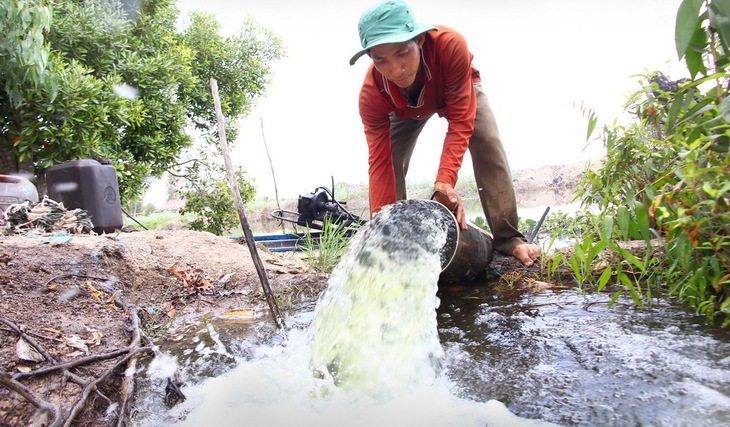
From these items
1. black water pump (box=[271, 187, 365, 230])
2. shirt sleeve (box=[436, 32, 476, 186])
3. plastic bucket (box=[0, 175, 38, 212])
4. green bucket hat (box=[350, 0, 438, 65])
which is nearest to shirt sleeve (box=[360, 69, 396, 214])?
shirt sleeve (box=[436, 32, 476, 186])

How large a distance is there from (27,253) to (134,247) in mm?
757

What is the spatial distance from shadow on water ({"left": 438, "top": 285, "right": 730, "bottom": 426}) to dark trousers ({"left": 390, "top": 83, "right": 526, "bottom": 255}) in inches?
42.4

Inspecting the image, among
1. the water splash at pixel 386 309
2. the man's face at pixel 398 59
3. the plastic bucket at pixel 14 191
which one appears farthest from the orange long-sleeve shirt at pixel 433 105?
the plastic bucket at pixel 14 191

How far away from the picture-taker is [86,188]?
15.4ft

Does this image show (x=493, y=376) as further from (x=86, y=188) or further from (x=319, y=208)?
(x=86, y=188)

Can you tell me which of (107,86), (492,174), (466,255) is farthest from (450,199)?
(107,86)

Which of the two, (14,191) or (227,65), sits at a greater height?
(227,65)

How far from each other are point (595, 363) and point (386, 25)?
69.5 inches

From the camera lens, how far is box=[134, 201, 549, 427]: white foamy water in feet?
4.61

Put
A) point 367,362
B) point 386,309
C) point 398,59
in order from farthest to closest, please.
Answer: point 398,59 → point 386,309 → point 367,362

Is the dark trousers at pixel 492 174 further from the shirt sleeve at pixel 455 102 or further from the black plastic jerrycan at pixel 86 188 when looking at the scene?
the black plastic jerrycan at pixel 86 188

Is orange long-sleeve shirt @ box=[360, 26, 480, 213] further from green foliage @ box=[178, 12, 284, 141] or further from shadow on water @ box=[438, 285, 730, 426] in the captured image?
green foliage @ box=[178, 12, 284, 141]

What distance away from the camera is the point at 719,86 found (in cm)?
134

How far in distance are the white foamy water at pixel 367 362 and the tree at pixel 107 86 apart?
407 cm
